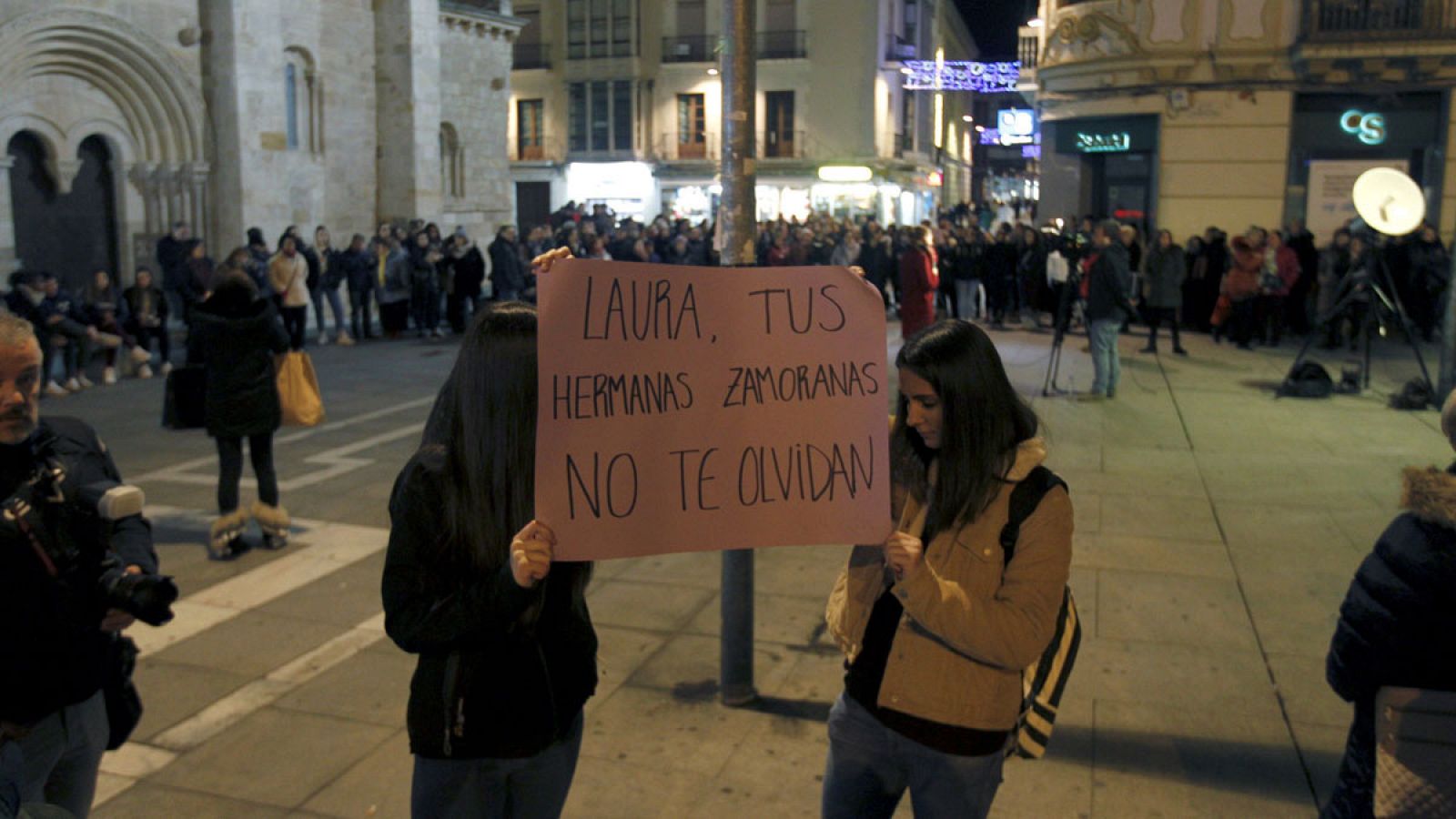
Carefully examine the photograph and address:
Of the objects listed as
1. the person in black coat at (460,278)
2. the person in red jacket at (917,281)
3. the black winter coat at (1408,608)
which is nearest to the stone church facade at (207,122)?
the person in black coat at (460,278)


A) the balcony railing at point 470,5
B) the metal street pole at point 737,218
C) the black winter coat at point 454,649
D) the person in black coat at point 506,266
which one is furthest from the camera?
the balcony railing at point 470,5

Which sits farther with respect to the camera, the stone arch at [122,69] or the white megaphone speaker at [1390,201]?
the stone arch at [122,69]

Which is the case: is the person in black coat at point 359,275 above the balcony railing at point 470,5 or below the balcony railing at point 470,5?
below

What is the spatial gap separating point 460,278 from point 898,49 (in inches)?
Answer: 1244

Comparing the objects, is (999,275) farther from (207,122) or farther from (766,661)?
(766,661)

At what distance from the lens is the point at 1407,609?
2.56m

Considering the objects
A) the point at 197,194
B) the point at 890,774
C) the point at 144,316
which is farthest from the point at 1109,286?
the point at 197,194

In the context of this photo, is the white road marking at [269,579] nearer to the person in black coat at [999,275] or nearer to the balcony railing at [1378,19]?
the person in black coat at [999,275]

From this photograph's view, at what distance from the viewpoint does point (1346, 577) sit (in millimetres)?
6820

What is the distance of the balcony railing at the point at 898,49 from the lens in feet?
148

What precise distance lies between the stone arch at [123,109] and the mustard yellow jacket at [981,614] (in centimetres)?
1686

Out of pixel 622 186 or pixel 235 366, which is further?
pixel 622 186

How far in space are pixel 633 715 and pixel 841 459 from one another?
2.72 meters

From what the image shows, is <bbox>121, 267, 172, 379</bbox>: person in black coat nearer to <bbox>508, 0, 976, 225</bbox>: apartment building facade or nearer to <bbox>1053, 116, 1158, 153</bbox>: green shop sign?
<bbox>1053, 116, 1158, 153</bbox>: green shop sign
